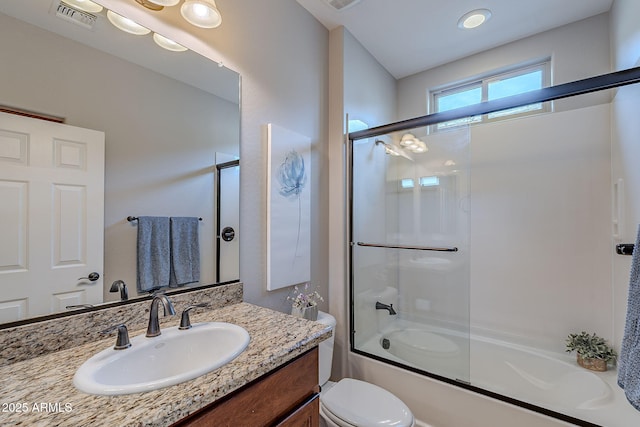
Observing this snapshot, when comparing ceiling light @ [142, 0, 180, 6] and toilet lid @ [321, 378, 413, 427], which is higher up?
ceiling light @ [142, 0, 180, 6]

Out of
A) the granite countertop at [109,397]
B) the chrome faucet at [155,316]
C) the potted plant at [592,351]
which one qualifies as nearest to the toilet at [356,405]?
the granite countertop at [109,397]

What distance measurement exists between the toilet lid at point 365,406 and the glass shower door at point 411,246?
422 millimetres

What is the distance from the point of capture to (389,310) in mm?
2371

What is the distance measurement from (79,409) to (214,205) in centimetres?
91

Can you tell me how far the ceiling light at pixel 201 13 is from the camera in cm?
122

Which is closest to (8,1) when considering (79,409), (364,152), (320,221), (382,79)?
(79,409)

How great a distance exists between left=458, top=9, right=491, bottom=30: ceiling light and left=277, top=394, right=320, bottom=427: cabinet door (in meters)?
2.53

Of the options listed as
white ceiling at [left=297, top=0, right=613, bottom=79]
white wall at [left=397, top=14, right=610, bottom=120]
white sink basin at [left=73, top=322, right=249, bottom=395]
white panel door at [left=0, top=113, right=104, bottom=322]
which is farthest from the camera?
white wall at [left=397, top=14, right=610, bottom=120]

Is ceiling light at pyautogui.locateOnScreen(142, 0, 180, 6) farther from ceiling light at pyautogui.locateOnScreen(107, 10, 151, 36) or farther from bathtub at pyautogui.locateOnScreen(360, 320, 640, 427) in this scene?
bathtub at pyautogui.locateOnScreen(360, 320, 640, 427)

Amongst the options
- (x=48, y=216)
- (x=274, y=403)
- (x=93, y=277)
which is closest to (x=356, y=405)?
(x=274, y=403)

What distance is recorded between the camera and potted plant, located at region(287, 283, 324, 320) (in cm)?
172

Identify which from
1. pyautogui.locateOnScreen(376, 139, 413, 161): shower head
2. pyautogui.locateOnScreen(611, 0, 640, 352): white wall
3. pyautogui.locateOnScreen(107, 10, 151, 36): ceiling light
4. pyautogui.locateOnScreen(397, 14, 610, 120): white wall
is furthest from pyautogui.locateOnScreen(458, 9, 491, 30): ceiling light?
pyautogui.locateOnScreen(107, 10, 151, 36): ceiling light

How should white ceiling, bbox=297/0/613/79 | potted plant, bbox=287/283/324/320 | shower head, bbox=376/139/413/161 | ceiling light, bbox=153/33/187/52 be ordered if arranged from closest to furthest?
ceiling light, bbox=153/33/187/52 < potted plant, bbox=287/283/324/320 < white ceiling, bbox=297/0/613/79 < shower head, bbox=376/139/413/161

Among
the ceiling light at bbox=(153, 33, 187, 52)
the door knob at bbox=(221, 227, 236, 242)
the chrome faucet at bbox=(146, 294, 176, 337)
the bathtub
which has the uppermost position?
the ceiling light at bbox=(153, 33, 187, 52)
